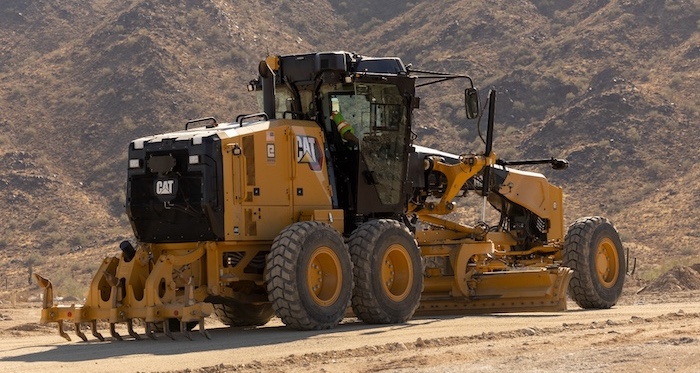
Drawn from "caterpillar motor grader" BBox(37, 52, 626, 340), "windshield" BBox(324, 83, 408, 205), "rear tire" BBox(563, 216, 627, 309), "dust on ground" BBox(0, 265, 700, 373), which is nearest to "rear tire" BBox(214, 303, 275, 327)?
"caterpillar motor grader" BBox(37, 52, 626, 340)

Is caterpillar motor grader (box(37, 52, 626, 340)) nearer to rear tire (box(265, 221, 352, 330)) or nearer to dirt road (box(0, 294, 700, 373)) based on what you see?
rear tire (box(265, 221, 352, 330))

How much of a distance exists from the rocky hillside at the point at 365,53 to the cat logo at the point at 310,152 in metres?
21.6

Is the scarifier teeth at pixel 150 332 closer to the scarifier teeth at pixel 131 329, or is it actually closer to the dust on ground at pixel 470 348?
the scarifier teeth at pixel 131 329

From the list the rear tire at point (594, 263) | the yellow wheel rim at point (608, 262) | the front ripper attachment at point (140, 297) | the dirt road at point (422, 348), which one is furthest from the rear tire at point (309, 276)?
the yellow wheel rim at point (608, 262)

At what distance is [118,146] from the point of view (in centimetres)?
4812

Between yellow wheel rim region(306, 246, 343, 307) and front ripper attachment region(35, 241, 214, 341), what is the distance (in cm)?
136

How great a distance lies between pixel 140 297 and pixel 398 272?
11.5 feet

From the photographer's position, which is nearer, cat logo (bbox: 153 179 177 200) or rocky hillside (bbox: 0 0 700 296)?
cat logo (bbox: 153 179 177 200)

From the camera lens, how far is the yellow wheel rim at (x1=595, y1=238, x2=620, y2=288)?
68.8 ft

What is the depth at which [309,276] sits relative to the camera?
16594 millimetres

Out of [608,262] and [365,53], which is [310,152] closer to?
[608,262]

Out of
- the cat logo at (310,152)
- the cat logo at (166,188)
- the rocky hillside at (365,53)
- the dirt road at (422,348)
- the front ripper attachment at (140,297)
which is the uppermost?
the rocky hillside at (365,53)

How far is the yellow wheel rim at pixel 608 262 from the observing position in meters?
21.0

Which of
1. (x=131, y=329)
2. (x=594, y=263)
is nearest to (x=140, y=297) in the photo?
(x=131, y=329)
